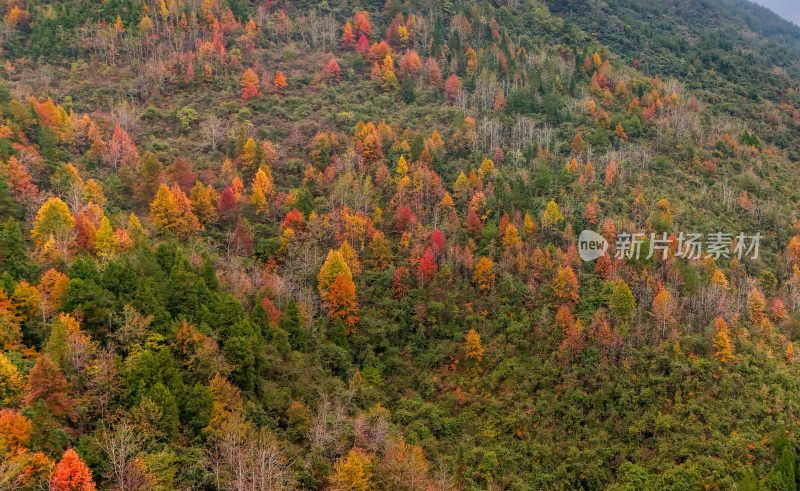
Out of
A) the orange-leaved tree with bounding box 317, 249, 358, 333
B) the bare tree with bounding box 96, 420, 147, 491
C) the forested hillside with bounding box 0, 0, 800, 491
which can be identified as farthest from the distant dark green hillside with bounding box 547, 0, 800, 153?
the bare tree with bounding box 96, 420, 147, 491

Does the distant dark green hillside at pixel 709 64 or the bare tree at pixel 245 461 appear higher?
the distant dark green hillside at pixel 709 64

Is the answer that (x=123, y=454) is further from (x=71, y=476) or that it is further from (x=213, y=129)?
(x=213, y=129)

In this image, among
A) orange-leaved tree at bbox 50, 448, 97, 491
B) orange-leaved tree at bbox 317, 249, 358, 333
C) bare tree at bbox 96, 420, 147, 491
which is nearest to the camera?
orange-leaved tree at bbox 50, 448, 97, 491

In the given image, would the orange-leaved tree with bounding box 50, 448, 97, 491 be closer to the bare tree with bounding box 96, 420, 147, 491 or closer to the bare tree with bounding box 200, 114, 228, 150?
the bare tree with bounding box 96, 420, 147, 491

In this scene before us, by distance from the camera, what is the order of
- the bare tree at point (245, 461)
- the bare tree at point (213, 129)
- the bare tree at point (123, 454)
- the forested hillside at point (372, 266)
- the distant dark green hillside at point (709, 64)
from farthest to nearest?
the distant dark green hillside at point (709, 64), the bare tree at point (213, 129), the forested hillside at point (372, 266), the bare tree at point (245, 461), the bare tree at point (123, 454)

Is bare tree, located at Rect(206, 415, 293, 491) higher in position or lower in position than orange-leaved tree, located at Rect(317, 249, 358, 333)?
higher

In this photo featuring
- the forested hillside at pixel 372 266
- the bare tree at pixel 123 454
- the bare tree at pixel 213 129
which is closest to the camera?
the bare tree at pixel 123 454

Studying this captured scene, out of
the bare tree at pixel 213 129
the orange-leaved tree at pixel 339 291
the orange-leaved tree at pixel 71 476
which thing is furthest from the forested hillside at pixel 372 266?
the bare tree at pixel 213 129

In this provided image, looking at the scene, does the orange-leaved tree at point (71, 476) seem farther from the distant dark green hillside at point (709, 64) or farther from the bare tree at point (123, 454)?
the distant dark green hillside at point (709, 64)

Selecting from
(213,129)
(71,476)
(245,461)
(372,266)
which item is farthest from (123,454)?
(213,129)

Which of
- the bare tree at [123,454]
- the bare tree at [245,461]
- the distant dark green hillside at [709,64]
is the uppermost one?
the distant dark green hillside at [709,64]
